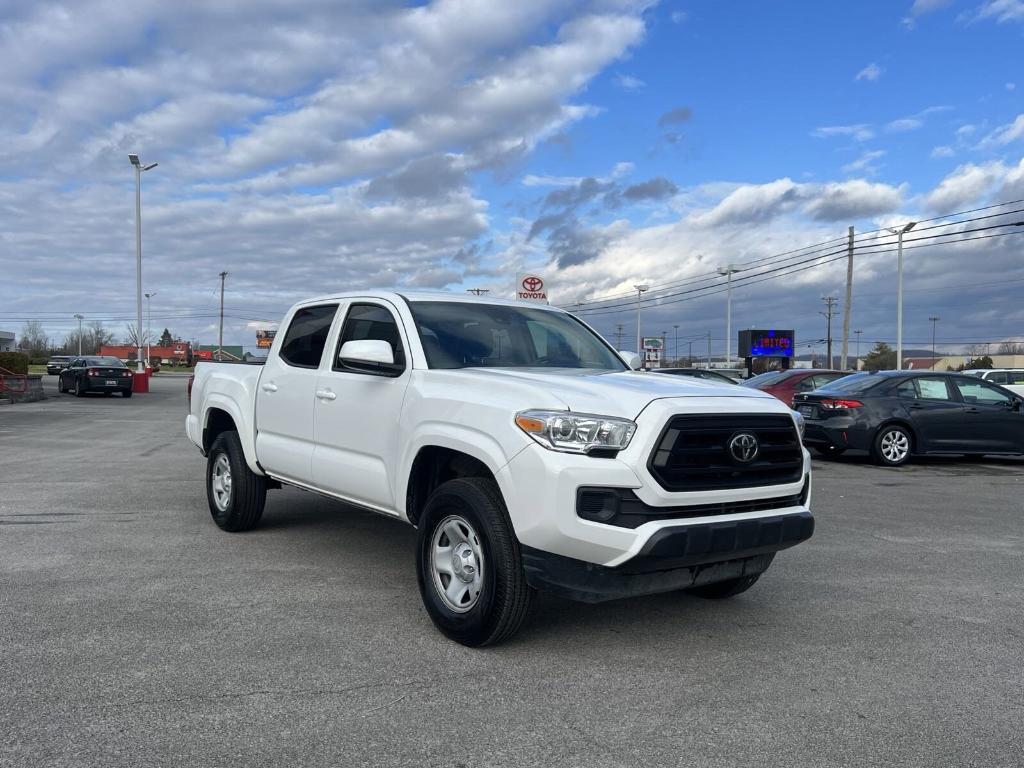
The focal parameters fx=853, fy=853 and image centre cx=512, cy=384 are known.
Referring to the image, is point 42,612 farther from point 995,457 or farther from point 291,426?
point 995,457

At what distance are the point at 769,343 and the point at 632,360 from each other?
44.3 meters

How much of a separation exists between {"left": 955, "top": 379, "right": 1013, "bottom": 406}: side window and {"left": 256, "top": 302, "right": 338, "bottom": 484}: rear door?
11.0m

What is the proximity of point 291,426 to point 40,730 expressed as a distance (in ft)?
10.0

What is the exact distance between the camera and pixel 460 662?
4.13m

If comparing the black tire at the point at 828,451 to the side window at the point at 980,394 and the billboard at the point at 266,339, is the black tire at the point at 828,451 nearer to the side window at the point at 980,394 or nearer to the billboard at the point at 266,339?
the side window at the point at 980,394

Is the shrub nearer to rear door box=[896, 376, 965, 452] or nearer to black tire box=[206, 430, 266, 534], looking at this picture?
black tire box=[206, 430, 266, 534]

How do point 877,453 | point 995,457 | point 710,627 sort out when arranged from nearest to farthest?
point 710,627 → point 877,453 → point 995,457

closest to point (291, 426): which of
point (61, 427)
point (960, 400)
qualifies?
point (960, 400)

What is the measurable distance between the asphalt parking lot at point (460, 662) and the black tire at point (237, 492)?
7.0 inches

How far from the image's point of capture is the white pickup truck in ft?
12.8

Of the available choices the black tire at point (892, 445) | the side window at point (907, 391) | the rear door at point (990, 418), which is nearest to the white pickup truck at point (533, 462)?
the black tire at point (892, 445)

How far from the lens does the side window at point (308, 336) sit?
20.2ft

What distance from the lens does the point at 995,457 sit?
50.6ft

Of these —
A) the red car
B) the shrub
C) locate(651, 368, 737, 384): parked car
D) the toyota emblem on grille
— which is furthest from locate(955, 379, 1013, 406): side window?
the shrub
